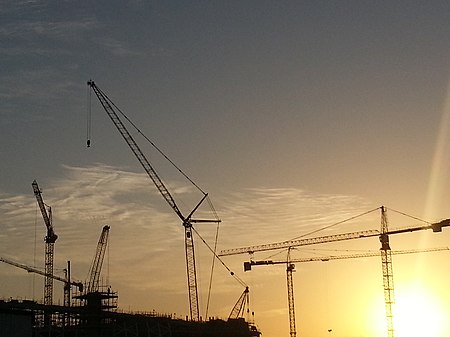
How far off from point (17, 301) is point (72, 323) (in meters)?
33.8

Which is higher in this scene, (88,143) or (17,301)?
(88,143)

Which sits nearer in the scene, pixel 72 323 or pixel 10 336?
pixel 10 336

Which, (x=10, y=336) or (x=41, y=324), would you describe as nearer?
(x=10, y=336)

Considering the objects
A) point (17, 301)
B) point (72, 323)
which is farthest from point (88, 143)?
point (72, 323)

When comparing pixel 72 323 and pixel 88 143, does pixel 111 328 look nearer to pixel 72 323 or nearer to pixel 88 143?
pixel 72 323

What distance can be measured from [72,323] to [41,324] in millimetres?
11761

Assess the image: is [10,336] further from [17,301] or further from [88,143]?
[88,143]

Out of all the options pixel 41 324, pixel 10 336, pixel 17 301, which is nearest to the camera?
pixel 10 336

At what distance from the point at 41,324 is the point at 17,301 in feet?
76.0

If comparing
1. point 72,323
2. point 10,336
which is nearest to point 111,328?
point 72,323

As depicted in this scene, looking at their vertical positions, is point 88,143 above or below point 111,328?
above

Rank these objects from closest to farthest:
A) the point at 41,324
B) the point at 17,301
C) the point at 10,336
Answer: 1. the point at 10,336
2. the point at 17,301
3. the point at 41,324

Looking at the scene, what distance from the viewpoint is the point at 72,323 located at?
19762 cm

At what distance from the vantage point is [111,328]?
198m
